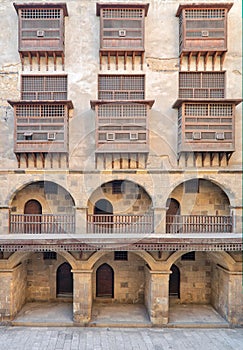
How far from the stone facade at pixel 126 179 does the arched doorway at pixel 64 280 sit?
0.84 feet

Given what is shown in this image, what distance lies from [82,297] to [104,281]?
267cm

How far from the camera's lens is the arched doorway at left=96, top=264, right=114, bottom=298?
47.7 feet

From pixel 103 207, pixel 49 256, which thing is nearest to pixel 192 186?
pixel 103 207

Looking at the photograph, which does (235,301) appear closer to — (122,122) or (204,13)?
(122,122)

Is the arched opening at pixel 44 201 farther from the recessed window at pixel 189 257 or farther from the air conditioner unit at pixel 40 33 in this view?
the air conditioner unit at pixel 40 33

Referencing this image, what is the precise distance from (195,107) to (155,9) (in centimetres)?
576

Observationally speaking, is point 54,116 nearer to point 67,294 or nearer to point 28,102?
point 28,102

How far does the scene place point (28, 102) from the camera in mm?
12586

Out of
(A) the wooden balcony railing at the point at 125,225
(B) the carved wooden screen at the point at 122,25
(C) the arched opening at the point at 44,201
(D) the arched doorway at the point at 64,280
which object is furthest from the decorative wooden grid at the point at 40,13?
(D) the arched doorway at the point at 64,280

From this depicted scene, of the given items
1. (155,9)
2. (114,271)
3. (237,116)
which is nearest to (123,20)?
(155,9)

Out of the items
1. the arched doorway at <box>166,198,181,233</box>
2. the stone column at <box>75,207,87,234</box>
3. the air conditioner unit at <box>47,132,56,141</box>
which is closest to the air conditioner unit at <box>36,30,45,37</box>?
the air conditioner unit at <box>47,132,56,141</box>

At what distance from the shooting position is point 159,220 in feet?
41.9

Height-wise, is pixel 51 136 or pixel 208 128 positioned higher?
pixel 208 128

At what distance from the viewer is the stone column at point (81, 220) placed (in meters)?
12.7
